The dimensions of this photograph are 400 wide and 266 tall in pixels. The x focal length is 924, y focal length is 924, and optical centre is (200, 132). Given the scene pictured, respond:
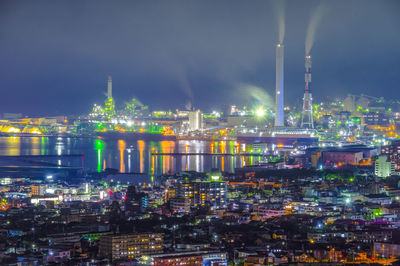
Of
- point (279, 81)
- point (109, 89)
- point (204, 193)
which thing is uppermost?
point (109, 89)

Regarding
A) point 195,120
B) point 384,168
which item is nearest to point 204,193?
point 384,168

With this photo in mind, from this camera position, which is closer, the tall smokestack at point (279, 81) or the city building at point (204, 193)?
the city building at point (204, 193)

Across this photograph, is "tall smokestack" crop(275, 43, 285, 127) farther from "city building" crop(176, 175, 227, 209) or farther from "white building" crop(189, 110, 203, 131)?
"city building" crop(176, 175, 227, 209)

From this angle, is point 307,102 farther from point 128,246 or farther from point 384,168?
point 128,246

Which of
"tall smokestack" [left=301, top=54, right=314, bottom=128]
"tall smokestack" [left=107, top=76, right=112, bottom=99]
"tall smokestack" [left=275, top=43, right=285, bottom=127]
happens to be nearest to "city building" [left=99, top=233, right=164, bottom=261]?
"tall smokestack" [left=301, top=54, right=314, bottom=128]

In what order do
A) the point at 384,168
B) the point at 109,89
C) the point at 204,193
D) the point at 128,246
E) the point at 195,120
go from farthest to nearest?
the point at 109,89 → the point at 195,120 → the point at 384,168 → the point at 204,193 → the point at 128,246

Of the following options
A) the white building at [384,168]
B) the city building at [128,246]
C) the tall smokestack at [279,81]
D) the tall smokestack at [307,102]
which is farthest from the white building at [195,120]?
the city building at [128,246]

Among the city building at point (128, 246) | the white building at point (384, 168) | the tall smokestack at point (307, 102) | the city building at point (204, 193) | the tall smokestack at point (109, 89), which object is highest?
the tall smokestack at point (109, 89)

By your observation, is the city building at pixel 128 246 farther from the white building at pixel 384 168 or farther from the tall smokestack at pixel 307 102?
the tall smokestack at pixel 307 102

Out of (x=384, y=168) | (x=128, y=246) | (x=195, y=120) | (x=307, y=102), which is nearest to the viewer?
(x=128, y=246)
